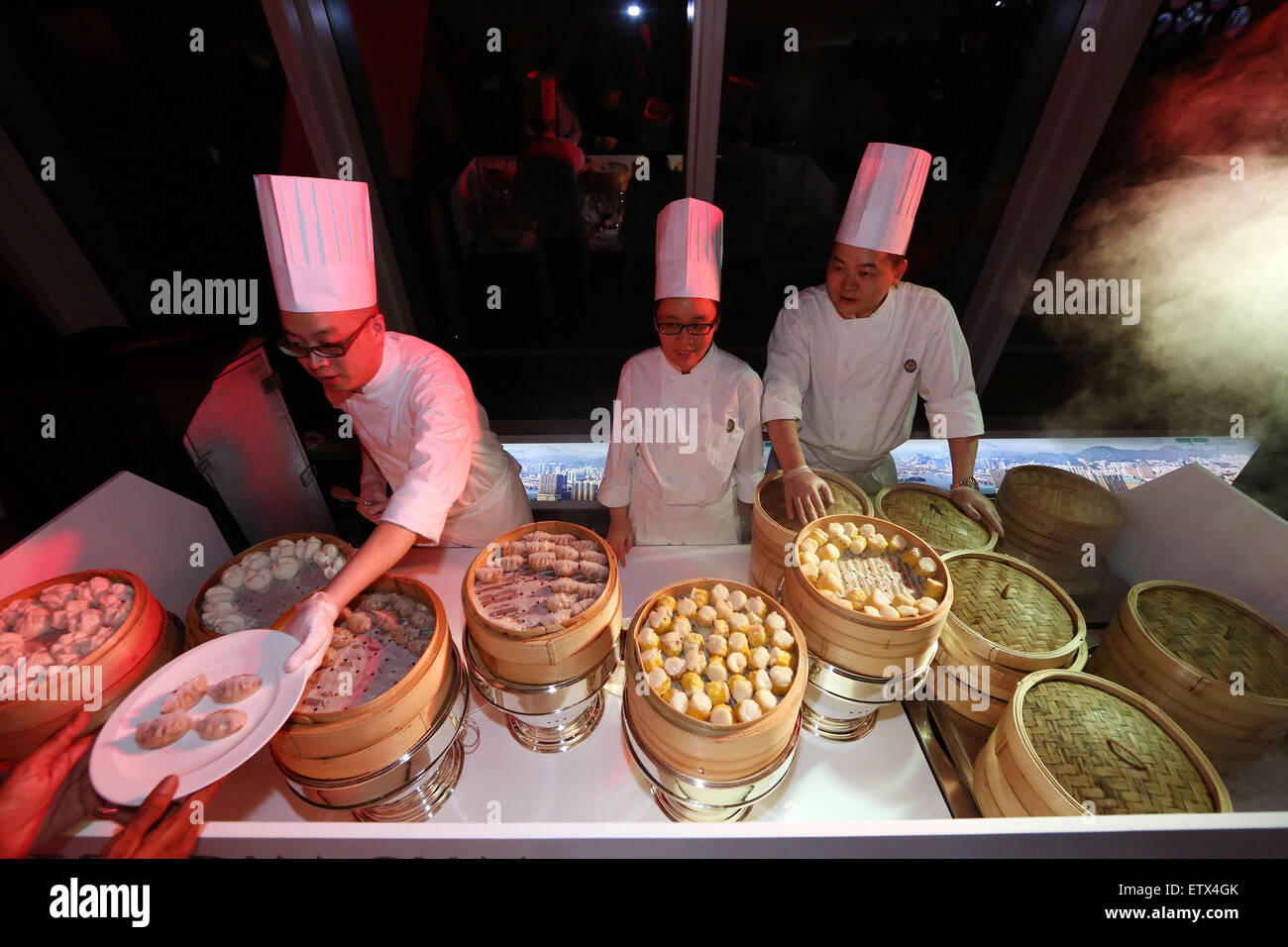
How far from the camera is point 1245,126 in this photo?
2.85m

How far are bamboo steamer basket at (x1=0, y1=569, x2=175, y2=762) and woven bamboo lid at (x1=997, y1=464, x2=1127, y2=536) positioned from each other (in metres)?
2.86

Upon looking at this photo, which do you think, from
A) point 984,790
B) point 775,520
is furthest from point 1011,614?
point 775,520

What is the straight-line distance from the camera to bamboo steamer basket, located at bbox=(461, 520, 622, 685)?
1312 millimetres

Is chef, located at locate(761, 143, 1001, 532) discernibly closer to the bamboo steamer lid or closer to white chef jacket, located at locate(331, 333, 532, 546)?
the bamboo steamer lid

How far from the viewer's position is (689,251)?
2.04m

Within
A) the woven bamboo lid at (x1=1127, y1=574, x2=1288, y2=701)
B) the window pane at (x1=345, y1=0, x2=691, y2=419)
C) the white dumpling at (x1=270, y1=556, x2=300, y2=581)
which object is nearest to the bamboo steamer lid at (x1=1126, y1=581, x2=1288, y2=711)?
the woven bamboo lid at (x1=1127, y1=574, x2=1288, y2=701)

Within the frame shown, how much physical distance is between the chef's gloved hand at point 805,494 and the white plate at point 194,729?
1.48 metres

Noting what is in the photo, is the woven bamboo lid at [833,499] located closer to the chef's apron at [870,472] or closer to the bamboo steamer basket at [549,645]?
Result: the chef's apron at [870,472]

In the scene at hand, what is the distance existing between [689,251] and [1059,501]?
1756 mm

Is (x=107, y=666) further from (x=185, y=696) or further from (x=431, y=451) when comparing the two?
(x=431, y=451)

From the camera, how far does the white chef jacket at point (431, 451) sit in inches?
64.2

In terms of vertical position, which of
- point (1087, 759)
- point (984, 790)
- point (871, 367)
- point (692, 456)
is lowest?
point (984, 790)

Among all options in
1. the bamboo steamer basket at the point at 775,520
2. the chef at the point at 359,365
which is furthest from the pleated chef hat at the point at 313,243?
the bamboo steamer basket at the point at 775,520

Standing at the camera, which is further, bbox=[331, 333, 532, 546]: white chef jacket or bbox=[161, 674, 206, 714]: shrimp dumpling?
bbox=[331, 333, 532, 546]: white chef jacket
